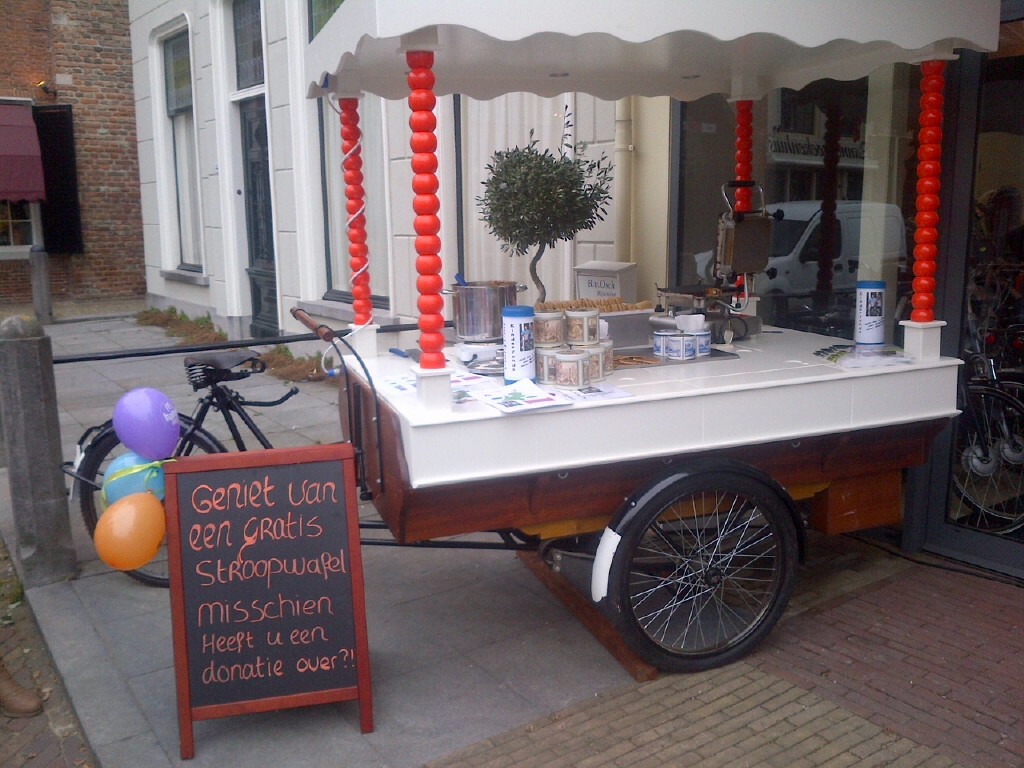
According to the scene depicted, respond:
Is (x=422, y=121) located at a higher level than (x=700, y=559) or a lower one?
higher

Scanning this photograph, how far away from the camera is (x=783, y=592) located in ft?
11.3

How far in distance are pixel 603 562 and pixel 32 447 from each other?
8.52 feet

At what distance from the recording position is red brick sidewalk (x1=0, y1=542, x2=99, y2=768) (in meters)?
3.16

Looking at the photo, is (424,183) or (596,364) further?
(596,364)

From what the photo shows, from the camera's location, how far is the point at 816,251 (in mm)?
5113

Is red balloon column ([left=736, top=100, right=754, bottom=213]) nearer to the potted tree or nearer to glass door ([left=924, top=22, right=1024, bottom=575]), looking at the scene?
the potted tree

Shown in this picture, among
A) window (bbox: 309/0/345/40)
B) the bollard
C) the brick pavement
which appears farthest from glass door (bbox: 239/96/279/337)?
the brick pavement

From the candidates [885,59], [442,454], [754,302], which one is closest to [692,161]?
[754,302]

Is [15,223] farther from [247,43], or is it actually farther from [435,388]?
[435,388]

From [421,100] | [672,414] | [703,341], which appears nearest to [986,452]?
[703,341]

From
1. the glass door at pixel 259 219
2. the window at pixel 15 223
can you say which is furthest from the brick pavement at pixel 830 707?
the window at pixel 15 223

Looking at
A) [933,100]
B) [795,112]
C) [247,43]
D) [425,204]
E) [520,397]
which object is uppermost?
[247,43]

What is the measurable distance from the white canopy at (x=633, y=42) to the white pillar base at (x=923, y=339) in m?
1.05

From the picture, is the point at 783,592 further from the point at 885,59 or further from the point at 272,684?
the point at 885,59
